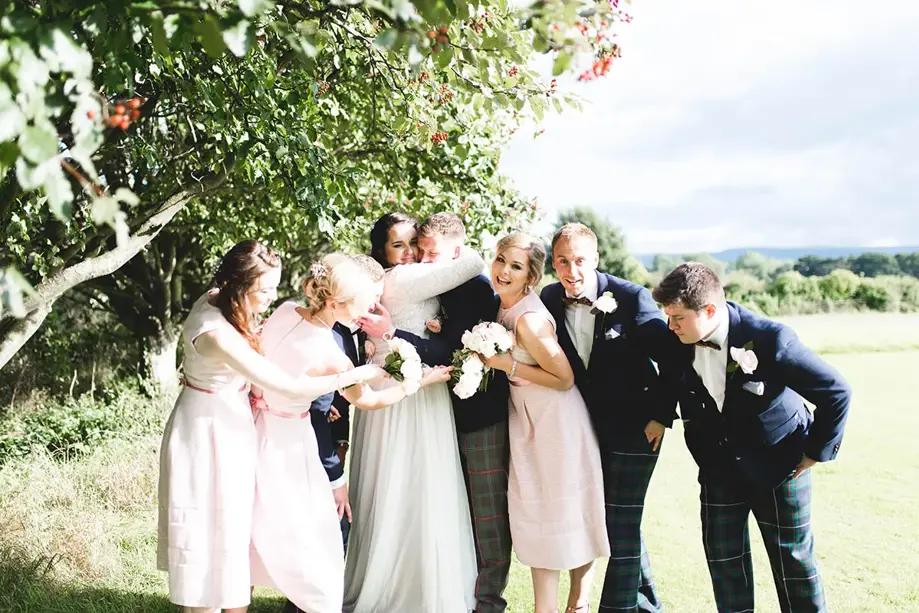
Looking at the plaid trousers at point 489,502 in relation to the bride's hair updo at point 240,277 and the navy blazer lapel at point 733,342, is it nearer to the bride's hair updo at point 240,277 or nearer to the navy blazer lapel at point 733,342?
the navy blazer lapel at point 733,342

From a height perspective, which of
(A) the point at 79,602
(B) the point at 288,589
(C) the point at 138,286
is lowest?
(A) the point at 79,602

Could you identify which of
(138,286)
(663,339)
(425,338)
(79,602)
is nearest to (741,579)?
(663,339)

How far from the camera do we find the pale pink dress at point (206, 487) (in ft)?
11.5

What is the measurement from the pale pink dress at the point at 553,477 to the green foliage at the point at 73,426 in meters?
6.34

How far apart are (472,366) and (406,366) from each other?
1.17 ft

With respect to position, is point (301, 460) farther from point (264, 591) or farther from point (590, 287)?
point (264, 591)

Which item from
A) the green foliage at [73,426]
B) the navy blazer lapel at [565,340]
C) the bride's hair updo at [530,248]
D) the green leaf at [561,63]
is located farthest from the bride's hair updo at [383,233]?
the green foliage at [73,426]

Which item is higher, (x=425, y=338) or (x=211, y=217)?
(x=211, y=217)

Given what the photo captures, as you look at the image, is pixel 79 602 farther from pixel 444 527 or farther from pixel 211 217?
pixel 211 217

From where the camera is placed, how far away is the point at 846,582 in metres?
5.85

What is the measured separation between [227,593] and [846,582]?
466 cm

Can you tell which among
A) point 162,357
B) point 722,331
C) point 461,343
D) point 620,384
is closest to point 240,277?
point 461,343

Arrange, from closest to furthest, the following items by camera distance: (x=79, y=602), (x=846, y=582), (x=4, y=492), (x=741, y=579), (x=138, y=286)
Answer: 1. (x=741, y=579)
2. (x=79, y=602)
3. (x=846, y=582)
4. (x=4, y=492)
5. (x=138, y=286)

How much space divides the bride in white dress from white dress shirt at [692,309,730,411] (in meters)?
1.24
